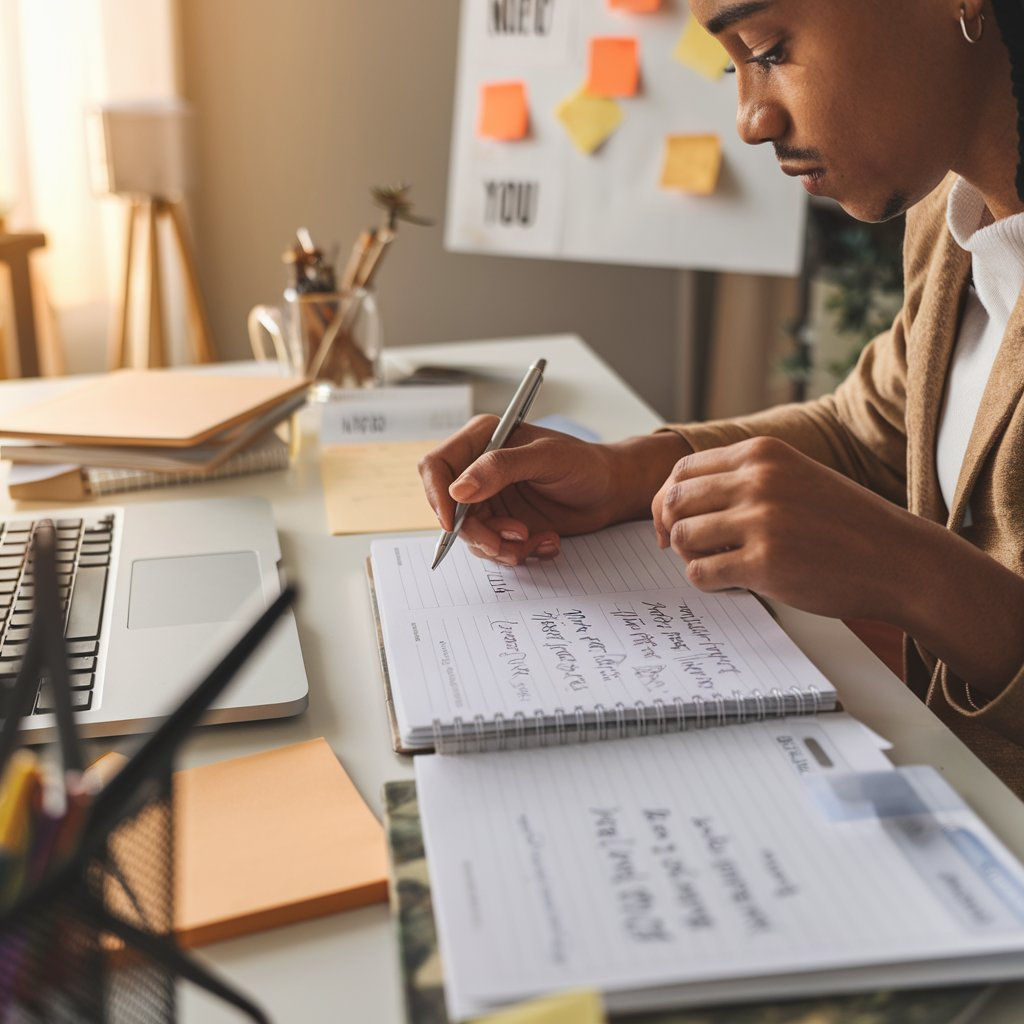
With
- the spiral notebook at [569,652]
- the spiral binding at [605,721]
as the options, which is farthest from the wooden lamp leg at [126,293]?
the spiral binding at [605,721]

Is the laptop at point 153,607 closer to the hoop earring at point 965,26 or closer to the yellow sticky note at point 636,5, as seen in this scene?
the hoop earring at point 965,26

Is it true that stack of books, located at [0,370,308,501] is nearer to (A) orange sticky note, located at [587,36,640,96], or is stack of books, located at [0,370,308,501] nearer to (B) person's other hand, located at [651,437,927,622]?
(B) person's other hand, located at [651,437,927,622]

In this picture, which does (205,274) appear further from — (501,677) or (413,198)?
(501,677)

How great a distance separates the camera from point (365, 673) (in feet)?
2.22

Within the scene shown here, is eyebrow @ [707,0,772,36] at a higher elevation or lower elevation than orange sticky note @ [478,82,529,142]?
higher

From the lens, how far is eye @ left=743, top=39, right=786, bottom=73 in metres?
0.73

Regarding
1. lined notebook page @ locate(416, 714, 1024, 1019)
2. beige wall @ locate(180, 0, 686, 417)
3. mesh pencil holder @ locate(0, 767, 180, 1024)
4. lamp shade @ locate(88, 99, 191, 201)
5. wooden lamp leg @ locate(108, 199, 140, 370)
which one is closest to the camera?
mesh pencil holder @ locate(0, 767, 180, 1024)

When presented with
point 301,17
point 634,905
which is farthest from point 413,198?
point 634,905

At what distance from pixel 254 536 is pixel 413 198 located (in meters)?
2.02

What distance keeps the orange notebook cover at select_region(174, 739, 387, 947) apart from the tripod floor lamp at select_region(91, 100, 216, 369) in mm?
1819

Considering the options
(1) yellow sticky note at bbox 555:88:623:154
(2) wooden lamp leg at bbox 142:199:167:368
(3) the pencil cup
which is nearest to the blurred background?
(2) wooden lamp leg at bbox 142:199:167:368

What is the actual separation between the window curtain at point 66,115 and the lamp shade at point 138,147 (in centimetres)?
15

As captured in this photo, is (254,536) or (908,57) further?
(254,536)

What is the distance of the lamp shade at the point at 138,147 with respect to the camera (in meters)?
2.10
